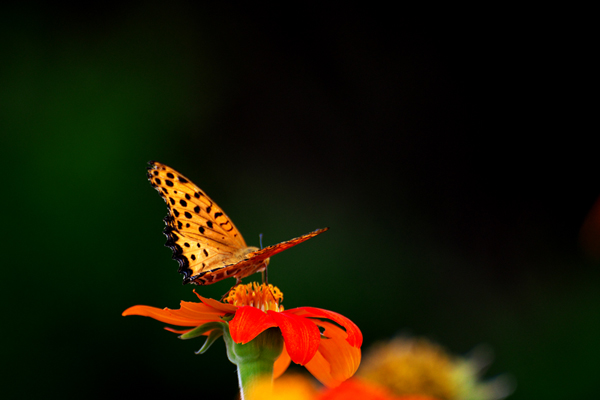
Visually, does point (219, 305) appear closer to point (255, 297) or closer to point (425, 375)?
point (255, 297)

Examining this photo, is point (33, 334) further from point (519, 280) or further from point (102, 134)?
point (519, 280)

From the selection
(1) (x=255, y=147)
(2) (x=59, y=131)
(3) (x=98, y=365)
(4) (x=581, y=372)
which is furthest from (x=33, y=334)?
(4) (x=581, y=372)

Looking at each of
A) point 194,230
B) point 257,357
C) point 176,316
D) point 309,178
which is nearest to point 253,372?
point 257,357

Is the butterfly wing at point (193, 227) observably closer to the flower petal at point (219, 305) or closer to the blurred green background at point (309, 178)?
the flower petal at point (219, 305)

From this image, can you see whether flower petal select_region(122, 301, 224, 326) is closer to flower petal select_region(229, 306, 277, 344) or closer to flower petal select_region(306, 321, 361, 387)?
flower petal select_region(229, 306, 277, 344)

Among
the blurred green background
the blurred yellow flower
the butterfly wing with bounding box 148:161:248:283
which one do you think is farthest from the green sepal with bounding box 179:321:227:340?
the blurred green background

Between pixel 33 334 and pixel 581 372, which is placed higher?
pixel 581 372
